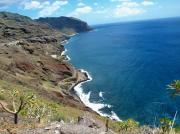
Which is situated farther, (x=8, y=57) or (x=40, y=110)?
(x=8, y=57)

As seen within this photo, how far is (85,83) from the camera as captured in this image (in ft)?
526

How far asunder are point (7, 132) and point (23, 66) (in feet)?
444

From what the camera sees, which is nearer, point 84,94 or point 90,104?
point 90,104

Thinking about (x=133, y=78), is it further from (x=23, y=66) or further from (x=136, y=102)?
(x=23, y=66)

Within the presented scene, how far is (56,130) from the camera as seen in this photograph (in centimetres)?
2575

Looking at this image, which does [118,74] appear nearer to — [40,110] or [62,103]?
[62,103]

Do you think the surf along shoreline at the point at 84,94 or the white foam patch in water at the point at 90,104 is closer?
the white foam patch in water at the point at 90,104

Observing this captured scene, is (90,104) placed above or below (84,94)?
below

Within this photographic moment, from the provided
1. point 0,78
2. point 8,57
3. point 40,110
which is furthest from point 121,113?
point 8,57

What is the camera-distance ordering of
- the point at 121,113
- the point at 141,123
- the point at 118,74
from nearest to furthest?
the point at 141,123 < the point at 121,113 < the point at 118,74

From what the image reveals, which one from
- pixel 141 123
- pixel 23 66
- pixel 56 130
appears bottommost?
pixel 141 123

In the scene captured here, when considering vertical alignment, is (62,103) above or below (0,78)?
below

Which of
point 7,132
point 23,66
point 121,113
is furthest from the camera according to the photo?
point 23,66

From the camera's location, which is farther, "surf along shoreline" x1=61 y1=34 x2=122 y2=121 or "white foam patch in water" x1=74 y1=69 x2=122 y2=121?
"surf along shoreline" x1=61 y1=34 x2=122 y2=121
